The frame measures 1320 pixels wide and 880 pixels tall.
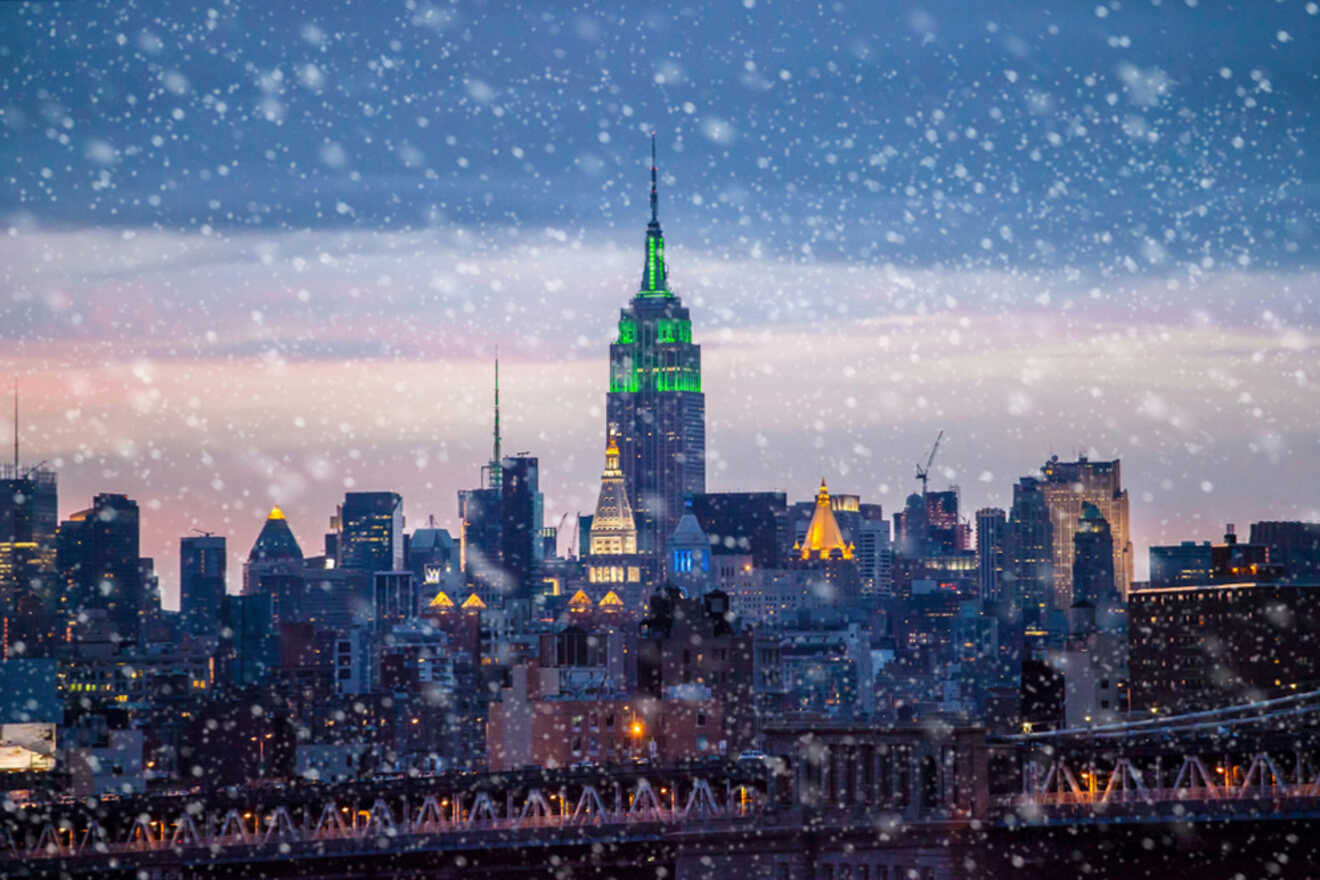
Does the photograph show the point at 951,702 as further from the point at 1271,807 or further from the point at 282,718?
the point at 1271,807

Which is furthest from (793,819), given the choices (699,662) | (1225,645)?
(1225,645)

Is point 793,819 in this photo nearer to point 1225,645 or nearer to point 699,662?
point 699,662

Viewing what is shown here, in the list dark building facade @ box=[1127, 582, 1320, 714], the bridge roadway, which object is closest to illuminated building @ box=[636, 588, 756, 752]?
the bridge roadway

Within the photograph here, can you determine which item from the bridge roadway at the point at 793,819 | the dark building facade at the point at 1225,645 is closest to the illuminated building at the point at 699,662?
the bridge roadway at the point at 793,819

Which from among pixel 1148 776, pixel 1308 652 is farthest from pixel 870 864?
pixel 1308 652

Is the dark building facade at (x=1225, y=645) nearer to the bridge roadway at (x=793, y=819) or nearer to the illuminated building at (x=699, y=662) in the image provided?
the illuminated building at (x=699, y=662)

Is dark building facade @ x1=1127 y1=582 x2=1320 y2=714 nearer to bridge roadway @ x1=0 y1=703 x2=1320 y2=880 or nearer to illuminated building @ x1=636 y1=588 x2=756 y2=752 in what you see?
illuminated building @ x1=636 y1=588 x2=756 y2=752
